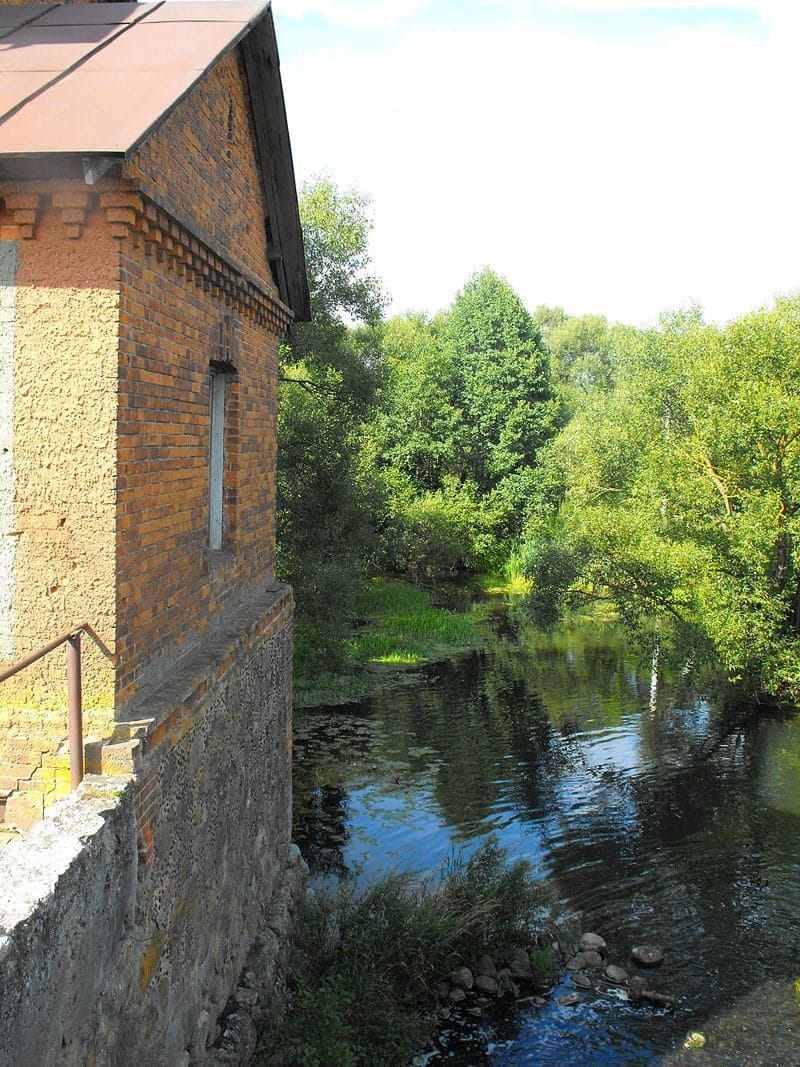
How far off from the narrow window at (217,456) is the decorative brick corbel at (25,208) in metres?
2.70

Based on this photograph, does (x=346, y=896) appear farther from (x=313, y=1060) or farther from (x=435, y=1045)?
(x=313, y=1060)

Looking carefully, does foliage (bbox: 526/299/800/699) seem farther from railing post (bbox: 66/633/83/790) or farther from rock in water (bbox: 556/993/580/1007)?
railing post (bbox: 66/633/83/790)

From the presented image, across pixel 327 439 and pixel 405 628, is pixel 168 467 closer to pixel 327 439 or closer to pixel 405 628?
pixel 327 439

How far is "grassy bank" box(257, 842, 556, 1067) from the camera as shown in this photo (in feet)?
21.8

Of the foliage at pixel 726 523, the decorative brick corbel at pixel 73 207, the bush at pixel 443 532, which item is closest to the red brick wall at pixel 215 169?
the decorative brick corbel at pixel 73 207

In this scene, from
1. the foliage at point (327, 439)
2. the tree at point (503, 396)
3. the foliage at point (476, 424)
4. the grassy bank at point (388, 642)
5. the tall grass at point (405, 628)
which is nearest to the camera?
the foliage at point (327, 439)

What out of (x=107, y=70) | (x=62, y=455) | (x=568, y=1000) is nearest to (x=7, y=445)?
(x=62, y=455)

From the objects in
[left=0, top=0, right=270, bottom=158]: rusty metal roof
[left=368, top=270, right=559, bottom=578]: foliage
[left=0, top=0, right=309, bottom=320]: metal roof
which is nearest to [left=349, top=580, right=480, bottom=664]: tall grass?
[left=368, top=270, right=559, bottom=578]: foliage

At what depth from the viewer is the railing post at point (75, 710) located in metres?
4.12

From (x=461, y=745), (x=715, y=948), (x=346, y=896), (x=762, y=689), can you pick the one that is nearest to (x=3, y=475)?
(x=346, y=896)

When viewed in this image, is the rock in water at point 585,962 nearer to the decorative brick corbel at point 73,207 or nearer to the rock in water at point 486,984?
the rock in water at point 486,984

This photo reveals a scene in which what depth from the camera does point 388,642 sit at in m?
21.7

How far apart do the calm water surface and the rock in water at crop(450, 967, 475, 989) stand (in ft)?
1.44

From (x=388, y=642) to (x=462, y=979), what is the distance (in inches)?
518
